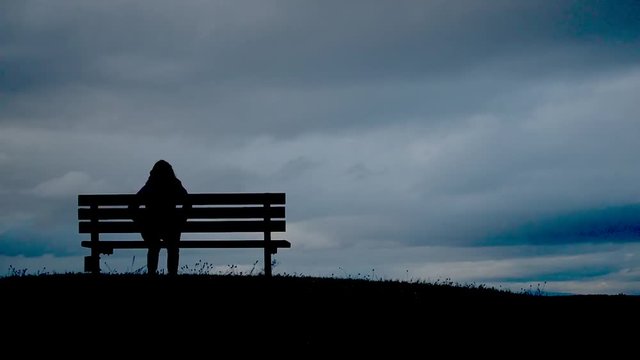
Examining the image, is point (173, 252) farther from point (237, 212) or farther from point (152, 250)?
point (237, 212)

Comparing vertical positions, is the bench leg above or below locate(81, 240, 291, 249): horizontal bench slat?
below

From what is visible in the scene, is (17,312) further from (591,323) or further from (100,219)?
(591,323)

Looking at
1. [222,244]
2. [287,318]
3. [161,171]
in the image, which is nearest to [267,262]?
[222,244]

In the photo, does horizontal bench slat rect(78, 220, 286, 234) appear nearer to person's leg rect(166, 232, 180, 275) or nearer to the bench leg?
the bench leg

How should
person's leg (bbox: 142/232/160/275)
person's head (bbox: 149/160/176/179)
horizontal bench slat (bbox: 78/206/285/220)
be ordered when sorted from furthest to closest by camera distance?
1. horizontal bench slat (bbox: 78/206/285/220)
2. person's leg (bbox: 142/232/160/275)
3. person's head (bbox: 149/160/176/179)

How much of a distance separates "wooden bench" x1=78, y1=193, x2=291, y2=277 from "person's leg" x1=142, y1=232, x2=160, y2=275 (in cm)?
Answer: 126

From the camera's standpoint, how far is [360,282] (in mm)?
14508

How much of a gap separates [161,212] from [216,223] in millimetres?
1977

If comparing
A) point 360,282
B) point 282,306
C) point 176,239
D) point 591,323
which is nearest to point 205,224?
point 176,239

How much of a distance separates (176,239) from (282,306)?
3.33m

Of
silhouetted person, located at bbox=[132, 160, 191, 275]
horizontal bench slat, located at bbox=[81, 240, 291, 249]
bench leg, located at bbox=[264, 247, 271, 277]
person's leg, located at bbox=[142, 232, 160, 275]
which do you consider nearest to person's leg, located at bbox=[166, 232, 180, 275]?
silhouetted person, located at bbox=[132, 160, 191, 275]

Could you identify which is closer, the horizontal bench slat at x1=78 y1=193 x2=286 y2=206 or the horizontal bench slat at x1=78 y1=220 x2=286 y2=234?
the horizontal bench slat at x1=78 y1=220 x2=286 y2=234

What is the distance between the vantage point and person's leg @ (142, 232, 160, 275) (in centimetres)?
1343

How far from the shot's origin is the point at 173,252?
44.8 feet
